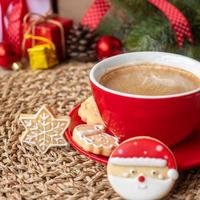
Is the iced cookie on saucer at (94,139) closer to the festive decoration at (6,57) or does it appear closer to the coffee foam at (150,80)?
the coffee foam at (150,80)

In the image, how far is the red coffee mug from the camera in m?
0.51

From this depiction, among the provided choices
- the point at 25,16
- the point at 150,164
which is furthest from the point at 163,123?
the point at 25,16

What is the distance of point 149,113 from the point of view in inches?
20.3

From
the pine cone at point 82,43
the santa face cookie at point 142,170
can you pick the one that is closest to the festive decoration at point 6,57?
the pine cone at point 82,43

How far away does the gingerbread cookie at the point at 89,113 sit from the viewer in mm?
607

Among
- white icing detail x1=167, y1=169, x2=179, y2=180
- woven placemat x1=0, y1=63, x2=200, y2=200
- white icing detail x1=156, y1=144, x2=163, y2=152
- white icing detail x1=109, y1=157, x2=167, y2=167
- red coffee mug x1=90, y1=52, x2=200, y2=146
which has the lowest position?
woven placemat x1=0, y1=63, x2=200, y2=200

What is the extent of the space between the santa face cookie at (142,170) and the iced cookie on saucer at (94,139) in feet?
0.14

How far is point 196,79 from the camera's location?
0.59 m

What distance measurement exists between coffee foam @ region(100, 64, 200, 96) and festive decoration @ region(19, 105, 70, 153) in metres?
0.08

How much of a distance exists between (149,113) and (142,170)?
0.21 feet

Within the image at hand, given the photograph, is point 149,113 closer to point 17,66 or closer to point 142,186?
point 142,186

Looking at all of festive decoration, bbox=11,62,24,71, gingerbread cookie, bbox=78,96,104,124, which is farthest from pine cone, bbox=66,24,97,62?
gingerbread cookie, bbox=78,96,104,124

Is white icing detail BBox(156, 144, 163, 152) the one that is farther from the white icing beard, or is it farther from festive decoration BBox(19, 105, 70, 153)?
festive decoration BBox(19, 105, 70, 153)

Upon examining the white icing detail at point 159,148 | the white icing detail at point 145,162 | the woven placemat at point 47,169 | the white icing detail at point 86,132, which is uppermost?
the white icing detail at point 159,148
